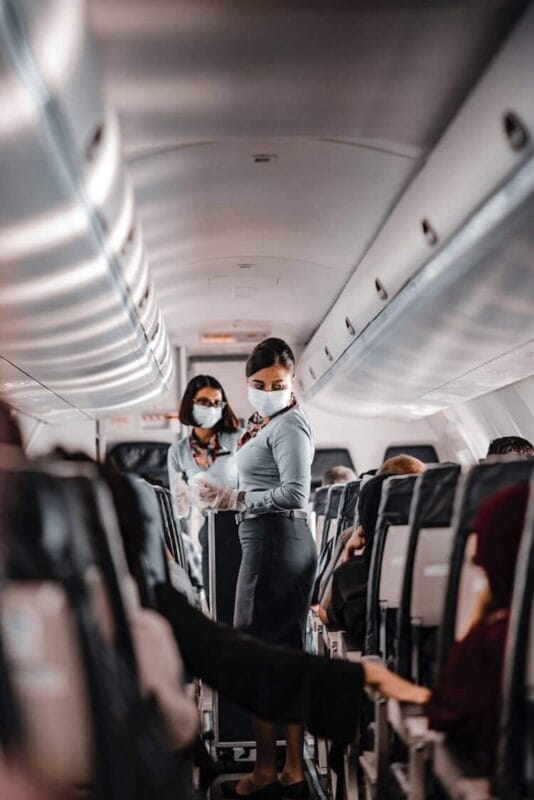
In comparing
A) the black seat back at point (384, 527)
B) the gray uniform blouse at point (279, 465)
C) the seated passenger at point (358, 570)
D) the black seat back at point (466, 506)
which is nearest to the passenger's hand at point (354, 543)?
the seated passenger at point (358, 570)

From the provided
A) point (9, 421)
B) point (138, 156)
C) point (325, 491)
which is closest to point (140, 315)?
point (138, 156)

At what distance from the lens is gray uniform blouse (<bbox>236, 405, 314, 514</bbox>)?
197 inches

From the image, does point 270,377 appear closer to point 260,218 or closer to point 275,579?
point 275,579

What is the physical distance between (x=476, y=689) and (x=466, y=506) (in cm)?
45

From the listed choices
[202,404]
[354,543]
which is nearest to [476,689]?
[354,543]

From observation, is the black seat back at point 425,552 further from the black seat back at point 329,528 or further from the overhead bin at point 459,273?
the black seat back at point 329,528

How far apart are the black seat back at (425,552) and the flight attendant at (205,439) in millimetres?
3632

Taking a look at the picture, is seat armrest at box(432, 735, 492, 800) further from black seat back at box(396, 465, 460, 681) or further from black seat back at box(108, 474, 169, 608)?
black seat back at box(108, 474, 169, 608)

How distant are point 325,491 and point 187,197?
246 centimetres

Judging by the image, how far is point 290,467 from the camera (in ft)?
16.5

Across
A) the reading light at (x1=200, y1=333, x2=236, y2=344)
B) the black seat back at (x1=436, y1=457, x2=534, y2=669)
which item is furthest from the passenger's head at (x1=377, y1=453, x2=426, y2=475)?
the reading light at (x1=200, y1=333, x2=236, y2=344)

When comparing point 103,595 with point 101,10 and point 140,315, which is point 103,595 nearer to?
point 101,10

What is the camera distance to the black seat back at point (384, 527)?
392 cm

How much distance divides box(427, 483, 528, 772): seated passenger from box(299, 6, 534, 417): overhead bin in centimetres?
156
